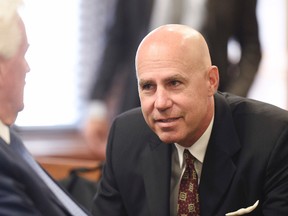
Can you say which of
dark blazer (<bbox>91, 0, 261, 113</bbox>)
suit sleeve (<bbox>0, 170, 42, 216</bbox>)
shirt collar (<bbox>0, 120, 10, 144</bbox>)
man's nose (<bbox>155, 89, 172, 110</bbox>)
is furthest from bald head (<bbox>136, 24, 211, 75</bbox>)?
dark blazer (<bbox>91, 0, 261, 113</bbox>)

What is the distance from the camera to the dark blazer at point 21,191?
6.70 feet

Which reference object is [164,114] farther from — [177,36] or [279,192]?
[279,192]

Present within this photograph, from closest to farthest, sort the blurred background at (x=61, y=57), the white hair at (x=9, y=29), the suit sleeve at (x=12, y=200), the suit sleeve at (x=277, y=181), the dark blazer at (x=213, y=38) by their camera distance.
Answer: the suit sleeve at (x=12, y=200)
the white hair at (x=9, y=29)
the suit sleeve at (x=277, y=181)
the dark blazer at (x=213, y=38)
the blurred background at (x=61, y=57)

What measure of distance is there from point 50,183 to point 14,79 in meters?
0.43

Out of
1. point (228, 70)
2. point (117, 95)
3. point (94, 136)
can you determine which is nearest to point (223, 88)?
point (228, 70)

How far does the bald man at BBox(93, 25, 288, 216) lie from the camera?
248cm

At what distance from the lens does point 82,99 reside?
598 centimetres

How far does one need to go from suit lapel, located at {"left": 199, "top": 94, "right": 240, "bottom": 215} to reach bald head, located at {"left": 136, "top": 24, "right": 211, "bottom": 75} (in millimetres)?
262

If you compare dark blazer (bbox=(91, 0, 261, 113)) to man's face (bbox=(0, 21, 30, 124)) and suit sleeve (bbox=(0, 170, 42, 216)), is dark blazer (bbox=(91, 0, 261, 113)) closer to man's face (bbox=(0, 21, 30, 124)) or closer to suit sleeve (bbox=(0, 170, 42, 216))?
man's face (bbox=(0, 21, 30, 124))

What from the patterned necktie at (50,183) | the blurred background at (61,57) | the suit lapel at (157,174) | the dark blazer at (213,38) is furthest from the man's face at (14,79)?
the blurred background at (61,57)

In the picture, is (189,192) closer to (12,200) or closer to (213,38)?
(12,200)

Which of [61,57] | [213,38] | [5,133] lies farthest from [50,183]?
[61,57]

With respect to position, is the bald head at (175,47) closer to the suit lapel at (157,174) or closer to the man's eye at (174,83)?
the man's eye at (174,83)

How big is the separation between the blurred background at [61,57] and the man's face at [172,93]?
10.4 feet
